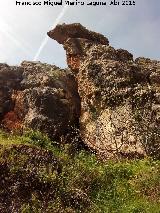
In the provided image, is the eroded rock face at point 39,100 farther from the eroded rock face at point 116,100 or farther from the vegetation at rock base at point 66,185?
the vegetation at rock base at point 66,185

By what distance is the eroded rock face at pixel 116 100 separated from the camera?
28047 millimetres

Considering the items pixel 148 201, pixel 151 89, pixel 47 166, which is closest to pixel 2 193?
pixel 47 166

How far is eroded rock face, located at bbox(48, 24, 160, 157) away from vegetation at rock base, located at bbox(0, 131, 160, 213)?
4615 millimetres

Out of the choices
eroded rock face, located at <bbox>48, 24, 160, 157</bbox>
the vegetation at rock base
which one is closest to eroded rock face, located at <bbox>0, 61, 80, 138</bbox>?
eroded rock face, located at <bbox>48, 24, 160, 157</bbox>

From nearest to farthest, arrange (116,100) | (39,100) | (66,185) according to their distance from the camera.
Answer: (66,185), (116,100), (39,100)

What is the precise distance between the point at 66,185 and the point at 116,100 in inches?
472

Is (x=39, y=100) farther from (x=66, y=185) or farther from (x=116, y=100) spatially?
(x=66, y=185)

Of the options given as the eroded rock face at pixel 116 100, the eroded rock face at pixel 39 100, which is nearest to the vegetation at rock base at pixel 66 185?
the eroded rock face at pixel 116 100

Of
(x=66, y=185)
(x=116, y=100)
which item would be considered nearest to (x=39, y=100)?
(x=116, y=100)

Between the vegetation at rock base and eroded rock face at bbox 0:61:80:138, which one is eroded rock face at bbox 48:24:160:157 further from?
the vegetation at rock base

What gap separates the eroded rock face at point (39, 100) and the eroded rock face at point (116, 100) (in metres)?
1.17

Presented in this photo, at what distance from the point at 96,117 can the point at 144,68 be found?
235 inches

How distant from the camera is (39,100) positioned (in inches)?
1272

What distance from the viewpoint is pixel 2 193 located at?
58.6ft
